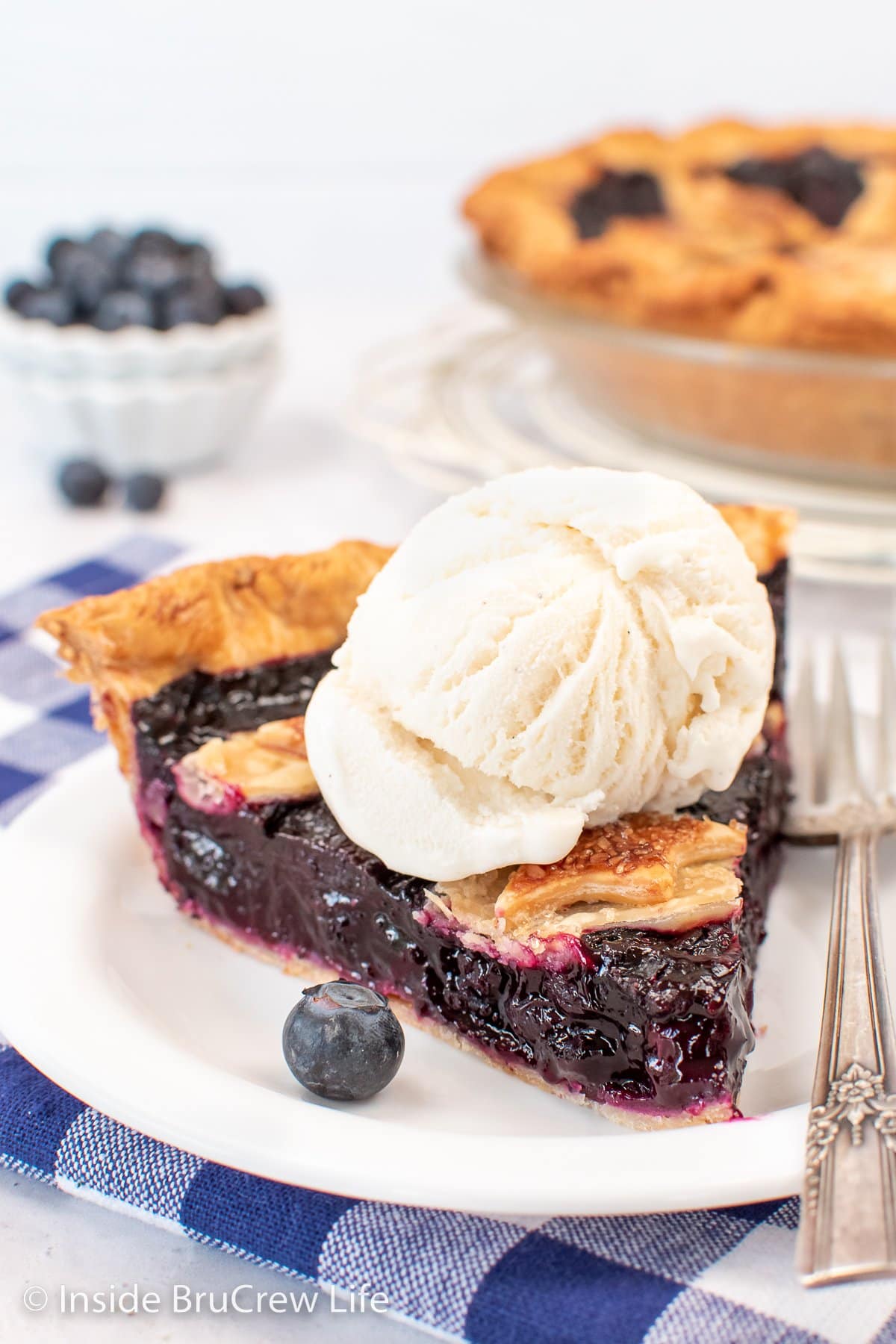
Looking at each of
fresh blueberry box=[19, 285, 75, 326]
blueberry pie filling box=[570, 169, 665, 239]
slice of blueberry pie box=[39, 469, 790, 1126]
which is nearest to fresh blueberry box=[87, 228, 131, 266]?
fresh blueberry box=[19, 285, 75, 326]

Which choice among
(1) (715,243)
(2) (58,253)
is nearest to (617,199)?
(1) (715,243)

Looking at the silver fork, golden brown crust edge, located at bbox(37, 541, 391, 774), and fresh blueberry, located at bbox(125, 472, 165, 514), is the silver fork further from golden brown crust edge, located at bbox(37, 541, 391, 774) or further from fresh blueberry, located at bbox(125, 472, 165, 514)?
fresh blueberry, located at bbox(125, 472, 165, 514)

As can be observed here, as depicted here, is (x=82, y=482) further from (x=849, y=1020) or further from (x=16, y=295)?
(x=849, y=1020)

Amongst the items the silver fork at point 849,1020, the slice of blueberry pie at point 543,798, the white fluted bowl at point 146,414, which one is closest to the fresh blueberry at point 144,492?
the white fluted bowl at point 146,414

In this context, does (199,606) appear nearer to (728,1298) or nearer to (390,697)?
(390,697)

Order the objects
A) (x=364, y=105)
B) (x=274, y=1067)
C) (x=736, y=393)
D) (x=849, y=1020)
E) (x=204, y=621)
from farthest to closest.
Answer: (x=364, y=105) < (x=736, y=393) < (x=204, y=621) < (x=274, y=1067) < (x=849, y=1020)

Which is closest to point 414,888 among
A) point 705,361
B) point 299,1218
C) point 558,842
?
point 558,842
